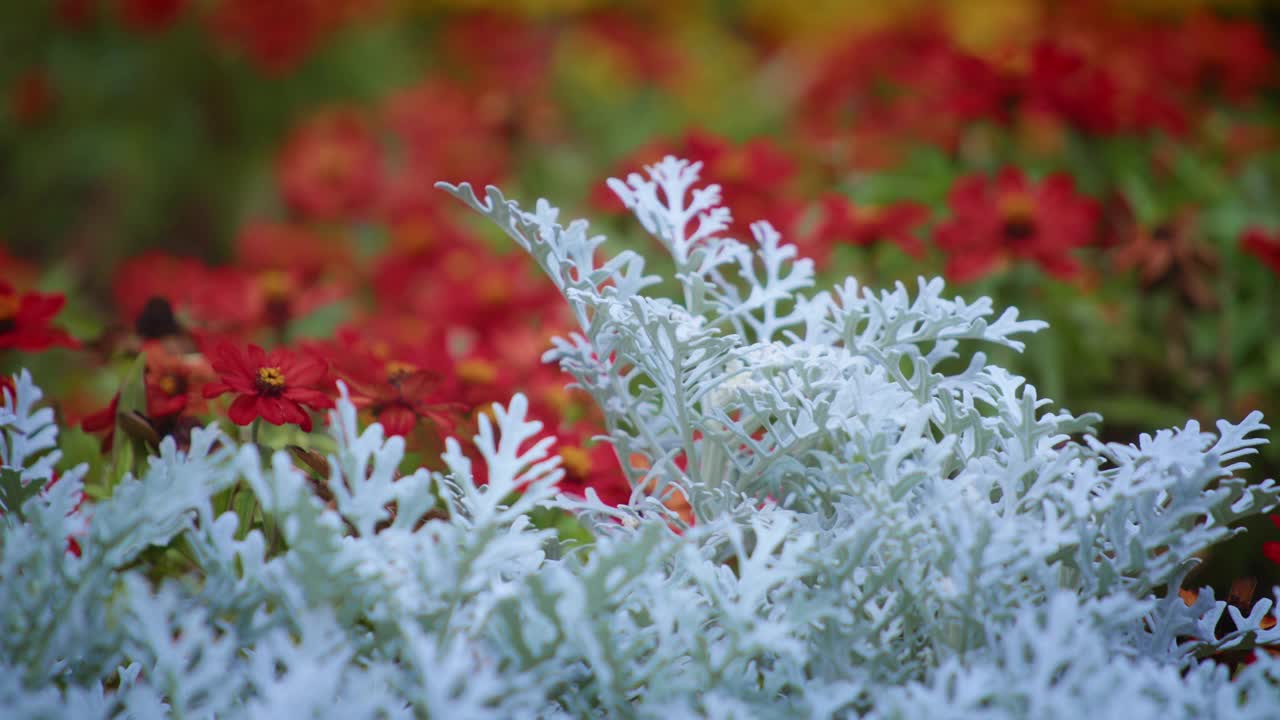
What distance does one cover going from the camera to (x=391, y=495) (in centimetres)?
67

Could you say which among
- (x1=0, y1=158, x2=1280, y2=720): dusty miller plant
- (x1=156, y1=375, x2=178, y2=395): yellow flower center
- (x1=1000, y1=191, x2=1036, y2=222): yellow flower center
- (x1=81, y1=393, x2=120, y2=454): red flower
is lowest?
(x1=0, y1=158, x2=1280, y2=720): dusty miller plant

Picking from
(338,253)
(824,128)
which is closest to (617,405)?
(338,253)

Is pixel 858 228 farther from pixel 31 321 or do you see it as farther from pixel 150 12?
pixel 150 12

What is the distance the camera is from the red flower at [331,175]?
5.96 ft

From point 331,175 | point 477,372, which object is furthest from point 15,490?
point 331,175

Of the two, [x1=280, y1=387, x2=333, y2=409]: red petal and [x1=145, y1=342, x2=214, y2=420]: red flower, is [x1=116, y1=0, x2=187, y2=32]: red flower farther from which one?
[x1=280, y1=387, x2=333, y2=409]: red petal

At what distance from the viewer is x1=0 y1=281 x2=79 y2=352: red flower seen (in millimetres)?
962

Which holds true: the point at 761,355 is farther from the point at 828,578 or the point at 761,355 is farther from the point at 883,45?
the point at 883,45

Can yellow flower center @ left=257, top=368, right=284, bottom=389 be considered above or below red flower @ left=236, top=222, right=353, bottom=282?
below

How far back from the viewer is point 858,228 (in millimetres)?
1233

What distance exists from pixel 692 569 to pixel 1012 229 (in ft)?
2.54

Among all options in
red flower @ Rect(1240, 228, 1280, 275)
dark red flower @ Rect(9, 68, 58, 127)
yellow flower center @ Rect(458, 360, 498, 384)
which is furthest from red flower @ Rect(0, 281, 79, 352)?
dark red flower @ Rect(9, 68, 58, 127)

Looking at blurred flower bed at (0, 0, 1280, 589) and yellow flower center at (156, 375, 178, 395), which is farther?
blurred flower bed at (0, 0, 1280, 589)

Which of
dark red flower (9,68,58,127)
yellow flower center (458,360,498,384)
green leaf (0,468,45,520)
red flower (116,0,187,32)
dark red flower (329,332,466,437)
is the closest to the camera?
green leaf (0,468,45,520)
